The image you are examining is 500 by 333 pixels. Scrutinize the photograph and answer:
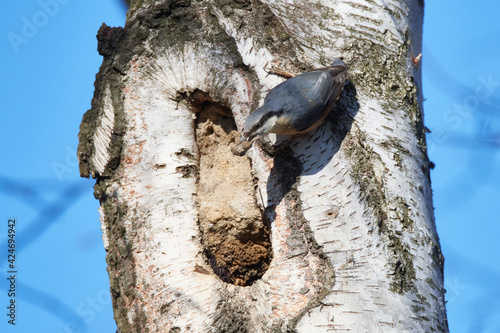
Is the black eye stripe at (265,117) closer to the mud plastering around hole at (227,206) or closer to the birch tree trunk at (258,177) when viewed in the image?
the birch tree trunk at (258,177)

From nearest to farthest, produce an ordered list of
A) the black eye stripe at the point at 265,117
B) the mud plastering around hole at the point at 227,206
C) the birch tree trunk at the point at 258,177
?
the birch tree trunk at the point at 258,177, the black eye stripe at the point at 265,117, the mud plastering around hole at the point at 227,206

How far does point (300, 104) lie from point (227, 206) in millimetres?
469

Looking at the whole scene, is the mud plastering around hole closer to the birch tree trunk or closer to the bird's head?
the birch tree trunk

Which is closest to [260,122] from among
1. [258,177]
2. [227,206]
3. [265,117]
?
[265,117]

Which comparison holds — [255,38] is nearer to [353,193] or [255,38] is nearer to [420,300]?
[353,193]

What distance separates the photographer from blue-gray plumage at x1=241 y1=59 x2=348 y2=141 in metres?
1.55

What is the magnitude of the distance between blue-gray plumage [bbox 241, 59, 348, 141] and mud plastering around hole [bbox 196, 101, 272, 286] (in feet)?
0.77

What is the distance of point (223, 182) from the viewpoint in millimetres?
1820

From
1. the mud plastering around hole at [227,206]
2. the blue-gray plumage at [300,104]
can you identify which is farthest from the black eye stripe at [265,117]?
the mud plastering around hole at [227,206]

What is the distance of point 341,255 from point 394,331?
0.82 ft

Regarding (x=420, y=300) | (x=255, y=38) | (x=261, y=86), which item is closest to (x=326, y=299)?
(x=420, y=300)

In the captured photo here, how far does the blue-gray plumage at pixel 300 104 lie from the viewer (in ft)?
5.09

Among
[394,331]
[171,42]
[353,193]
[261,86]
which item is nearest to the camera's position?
[394,331]

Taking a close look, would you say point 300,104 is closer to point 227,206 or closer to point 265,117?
point 265,117
